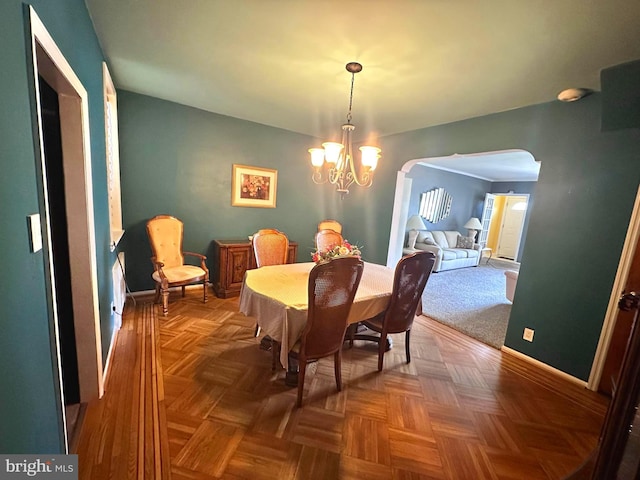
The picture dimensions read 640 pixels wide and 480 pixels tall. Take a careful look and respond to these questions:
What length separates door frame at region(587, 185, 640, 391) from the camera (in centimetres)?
193

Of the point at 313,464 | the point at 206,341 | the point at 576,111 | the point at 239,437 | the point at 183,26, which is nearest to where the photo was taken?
the point at 313,464

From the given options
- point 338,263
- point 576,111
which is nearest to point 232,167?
point 338,263

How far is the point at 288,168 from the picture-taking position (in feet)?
13.9

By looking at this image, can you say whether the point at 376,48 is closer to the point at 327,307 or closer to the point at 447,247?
the point at 327,307

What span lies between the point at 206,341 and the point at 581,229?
11.2 ft

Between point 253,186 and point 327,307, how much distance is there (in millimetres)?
2824

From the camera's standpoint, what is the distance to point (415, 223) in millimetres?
6266

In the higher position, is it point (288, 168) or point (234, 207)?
point (288, 168)

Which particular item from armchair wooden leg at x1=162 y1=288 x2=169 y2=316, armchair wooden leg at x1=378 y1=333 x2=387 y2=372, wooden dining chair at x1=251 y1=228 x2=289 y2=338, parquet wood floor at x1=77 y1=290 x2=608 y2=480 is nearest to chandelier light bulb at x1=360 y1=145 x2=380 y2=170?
wooden dining chair at x1=251 y1=228 x2=289 y2=338

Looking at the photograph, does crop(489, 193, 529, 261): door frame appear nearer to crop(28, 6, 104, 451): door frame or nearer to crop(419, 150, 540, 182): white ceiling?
crop(419, 150, 540, 182): white ceiling

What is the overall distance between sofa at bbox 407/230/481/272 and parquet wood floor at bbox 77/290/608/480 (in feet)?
11.0

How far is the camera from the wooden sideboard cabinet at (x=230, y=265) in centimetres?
346

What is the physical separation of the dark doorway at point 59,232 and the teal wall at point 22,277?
1.67 feet

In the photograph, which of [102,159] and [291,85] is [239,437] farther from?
[291,85]
